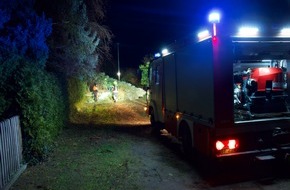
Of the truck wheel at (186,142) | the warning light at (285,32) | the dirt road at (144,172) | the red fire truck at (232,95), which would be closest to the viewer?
the red fire truck at (232,95)

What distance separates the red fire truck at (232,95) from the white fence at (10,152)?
4.01m

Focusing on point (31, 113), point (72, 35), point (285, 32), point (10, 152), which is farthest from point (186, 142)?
point (72, 35)

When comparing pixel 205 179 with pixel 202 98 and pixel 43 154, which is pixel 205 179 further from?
pixel 43 154

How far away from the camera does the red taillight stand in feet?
22.1

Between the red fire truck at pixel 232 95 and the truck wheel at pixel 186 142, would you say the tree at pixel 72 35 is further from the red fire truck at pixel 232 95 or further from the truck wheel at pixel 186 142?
the truck wheel at pixel 186 142

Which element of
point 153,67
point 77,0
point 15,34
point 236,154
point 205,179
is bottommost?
point 205,179

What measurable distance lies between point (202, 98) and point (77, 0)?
1066 cm

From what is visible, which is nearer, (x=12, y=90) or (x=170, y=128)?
(x=12, y=90)

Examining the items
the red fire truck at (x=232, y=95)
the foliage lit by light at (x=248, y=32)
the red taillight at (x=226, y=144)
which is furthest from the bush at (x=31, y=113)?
the foliage lit by light at (x=248, y=32)

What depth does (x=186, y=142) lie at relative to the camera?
28.3 feet

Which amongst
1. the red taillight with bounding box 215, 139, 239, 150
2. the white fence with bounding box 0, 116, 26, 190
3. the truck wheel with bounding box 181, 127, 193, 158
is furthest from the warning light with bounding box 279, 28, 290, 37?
the white fence with bounding box 0, 116, 26, 190

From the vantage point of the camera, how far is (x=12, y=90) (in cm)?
789

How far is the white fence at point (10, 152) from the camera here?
652 cm

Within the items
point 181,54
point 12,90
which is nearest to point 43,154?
point 12,90
